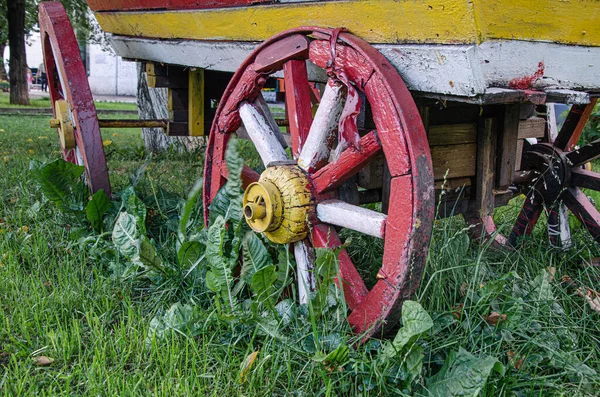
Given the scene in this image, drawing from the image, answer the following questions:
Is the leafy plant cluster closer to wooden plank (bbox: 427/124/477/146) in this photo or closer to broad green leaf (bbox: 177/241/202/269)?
broad green leaf (bbox: 177/241/202/269)

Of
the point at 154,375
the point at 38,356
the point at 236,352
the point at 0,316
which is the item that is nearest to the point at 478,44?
the point at 236,352

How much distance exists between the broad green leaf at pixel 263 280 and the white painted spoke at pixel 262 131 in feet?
1.53

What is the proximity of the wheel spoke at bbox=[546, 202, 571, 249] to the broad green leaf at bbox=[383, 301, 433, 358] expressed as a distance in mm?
1625

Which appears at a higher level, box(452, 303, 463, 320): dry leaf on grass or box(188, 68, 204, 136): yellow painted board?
box(188, 68, 204, 136): yellow painted board

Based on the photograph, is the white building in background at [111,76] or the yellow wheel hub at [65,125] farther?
the white building in background at [111,76]

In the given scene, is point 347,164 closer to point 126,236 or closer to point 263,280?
point 263,280

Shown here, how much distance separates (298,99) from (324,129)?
0.19 m

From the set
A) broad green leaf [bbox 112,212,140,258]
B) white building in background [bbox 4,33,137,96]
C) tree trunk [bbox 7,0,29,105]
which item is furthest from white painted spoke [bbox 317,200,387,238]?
white building in background [bbox 4,33,137,96]

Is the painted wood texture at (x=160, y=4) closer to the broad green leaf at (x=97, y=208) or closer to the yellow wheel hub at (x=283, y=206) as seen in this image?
the yellow wheel hub at (x=283, y=206)

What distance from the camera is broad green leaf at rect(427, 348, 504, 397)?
1565 mm

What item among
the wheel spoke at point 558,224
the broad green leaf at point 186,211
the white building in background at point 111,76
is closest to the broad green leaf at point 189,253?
the broad green leaf at point 186,211

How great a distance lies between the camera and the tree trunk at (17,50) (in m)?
12.5

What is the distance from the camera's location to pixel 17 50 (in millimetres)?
13297

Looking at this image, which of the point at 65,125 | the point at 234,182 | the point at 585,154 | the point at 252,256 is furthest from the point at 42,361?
the point at 585,154
